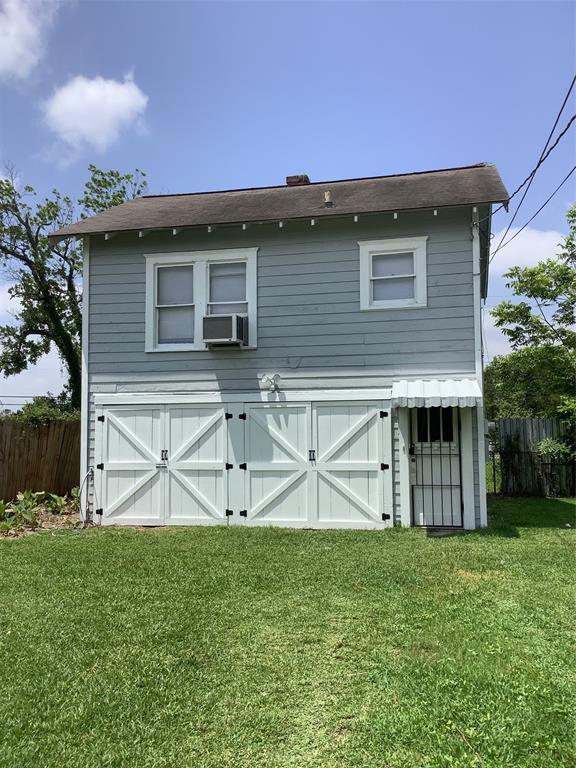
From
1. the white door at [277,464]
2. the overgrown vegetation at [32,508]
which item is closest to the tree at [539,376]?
the white door at [277,464]

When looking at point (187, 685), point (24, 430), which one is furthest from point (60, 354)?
point (187, 685)

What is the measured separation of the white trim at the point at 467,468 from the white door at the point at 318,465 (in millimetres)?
1120

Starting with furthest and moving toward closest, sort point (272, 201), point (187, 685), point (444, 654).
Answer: point (272, 201)
point (444, 654)
point (187, 685)

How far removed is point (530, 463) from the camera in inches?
462

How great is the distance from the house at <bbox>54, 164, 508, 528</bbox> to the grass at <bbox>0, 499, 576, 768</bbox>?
2.01 m

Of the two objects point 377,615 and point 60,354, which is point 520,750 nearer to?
point 377,615

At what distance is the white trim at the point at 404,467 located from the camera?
848 cm

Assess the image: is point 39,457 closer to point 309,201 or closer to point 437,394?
point 309,201

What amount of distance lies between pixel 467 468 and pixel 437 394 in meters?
1.36

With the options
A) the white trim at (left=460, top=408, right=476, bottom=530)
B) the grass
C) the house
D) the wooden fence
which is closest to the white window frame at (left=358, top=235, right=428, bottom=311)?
the house

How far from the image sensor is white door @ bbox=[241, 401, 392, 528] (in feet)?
28.2

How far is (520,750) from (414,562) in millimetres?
3621

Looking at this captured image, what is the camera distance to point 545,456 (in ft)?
38.3

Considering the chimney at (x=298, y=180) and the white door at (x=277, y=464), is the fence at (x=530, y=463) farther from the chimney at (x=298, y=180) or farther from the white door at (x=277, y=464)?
the chimney at (x=298, y=180)
